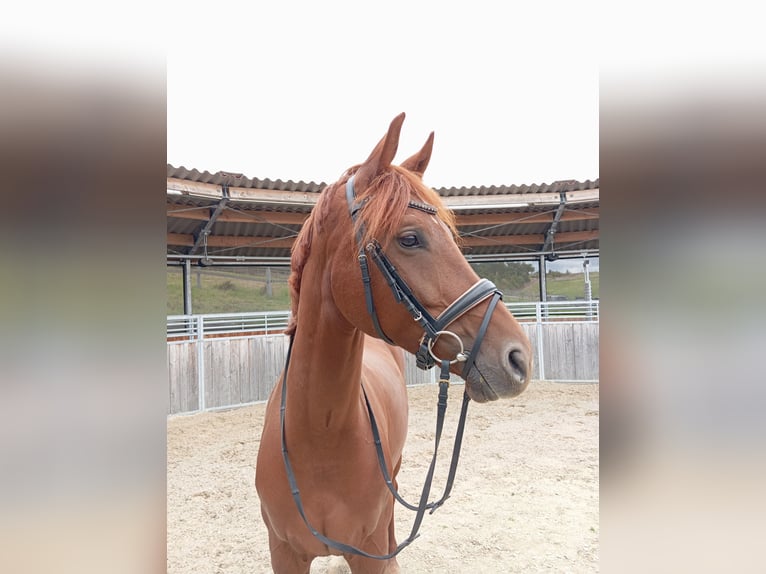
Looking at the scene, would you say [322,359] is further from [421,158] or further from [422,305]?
[421,158]

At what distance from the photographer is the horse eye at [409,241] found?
134 centimetres

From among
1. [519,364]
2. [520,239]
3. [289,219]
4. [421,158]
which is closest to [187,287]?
[289,219]

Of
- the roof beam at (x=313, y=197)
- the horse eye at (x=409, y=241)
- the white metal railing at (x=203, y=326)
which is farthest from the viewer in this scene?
the white metal railing at (x=203, y=326)

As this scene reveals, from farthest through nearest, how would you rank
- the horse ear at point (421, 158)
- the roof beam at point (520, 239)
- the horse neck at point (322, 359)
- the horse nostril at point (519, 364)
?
the roof beam at point (520, 239) < the horse ear at point (421, 158) < the horse neck at point (322, 359) < the horse nostril at point (519, 364)

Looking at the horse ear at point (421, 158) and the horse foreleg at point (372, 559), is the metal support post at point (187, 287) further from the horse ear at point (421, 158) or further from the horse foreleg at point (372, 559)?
the horse ear at point (421, 158)

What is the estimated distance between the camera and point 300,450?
167 cm

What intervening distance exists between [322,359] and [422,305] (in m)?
0.47

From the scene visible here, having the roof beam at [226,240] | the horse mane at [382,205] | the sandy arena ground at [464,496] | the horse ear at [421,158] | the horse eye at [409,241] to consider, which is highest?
the roof beam at [226,240]

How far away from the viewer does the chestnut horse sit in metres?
1.29

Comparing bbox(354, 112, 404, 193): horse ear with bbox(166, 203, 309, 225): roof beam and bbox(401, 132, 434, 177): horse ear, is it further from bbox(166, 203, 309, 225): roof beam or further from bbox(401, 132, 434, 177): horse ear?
bbox(166, 203, 309, 225): roof beam

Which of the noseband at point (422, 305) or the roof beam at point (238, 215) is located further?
the roof beam at point (238, 215)

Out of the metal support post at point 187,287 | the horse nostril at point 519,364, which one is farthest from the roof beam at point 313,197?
the horse nostril at point 519,364

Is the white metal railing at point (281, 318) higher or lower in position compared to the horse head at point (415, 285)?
lower
